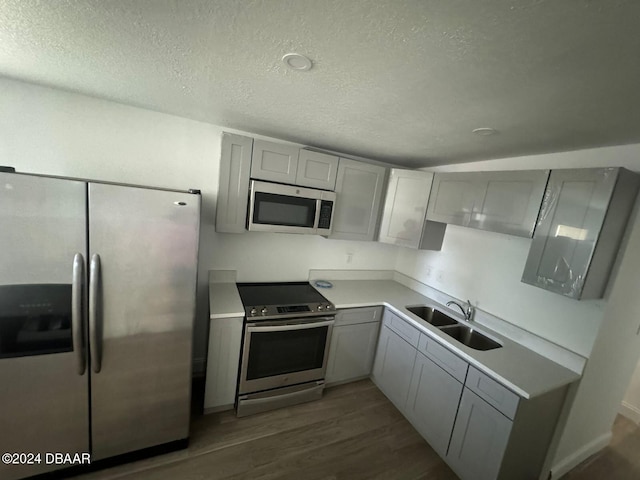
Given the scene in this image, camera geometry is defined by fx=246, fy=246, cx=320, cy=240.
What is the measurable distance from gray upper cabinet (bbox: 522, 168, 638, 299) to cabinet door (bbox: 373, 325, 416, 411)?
3.85 ft

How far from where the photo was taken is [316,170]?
224 cm

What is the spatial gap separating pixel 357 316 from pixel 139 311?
68.8 inches

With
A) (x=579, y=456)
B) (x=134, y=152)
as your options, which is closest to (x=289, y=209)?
(x=134, y=152)

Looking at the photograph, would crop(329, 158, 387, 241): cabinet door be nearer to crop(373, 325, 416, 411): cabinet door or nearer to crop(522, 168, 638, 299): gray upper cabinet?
crop(373, 325, 416, 411): cabinet door

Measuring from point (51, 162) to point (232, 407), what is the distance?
236cm

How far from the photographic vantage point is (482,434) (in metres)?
1.60

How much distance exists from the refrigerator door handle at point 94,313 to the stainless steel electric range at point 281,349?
868 mm

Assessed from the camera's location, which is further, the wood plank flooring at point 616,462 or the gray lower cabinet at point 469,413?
the wood plank flooring at point 616,462

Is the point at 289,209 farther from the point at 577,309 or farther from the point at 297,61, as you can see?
the point at 577,309

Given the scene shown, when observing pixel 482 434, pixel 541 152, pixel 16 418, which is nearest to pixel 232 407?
pixel 16 418

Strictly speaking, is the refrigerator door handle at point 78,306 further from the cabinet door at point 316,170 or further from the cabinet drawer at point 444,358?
the cabinet drawer at point 444,358

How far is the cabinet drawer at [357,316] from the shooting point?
2330mm

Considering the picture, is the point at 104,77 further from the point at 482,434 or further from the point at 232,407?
the point at 482,434

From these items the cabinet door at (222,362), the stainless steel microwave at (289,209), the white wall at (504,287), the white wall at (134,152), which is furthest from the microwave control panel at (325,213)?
the white wall at (504,287)
